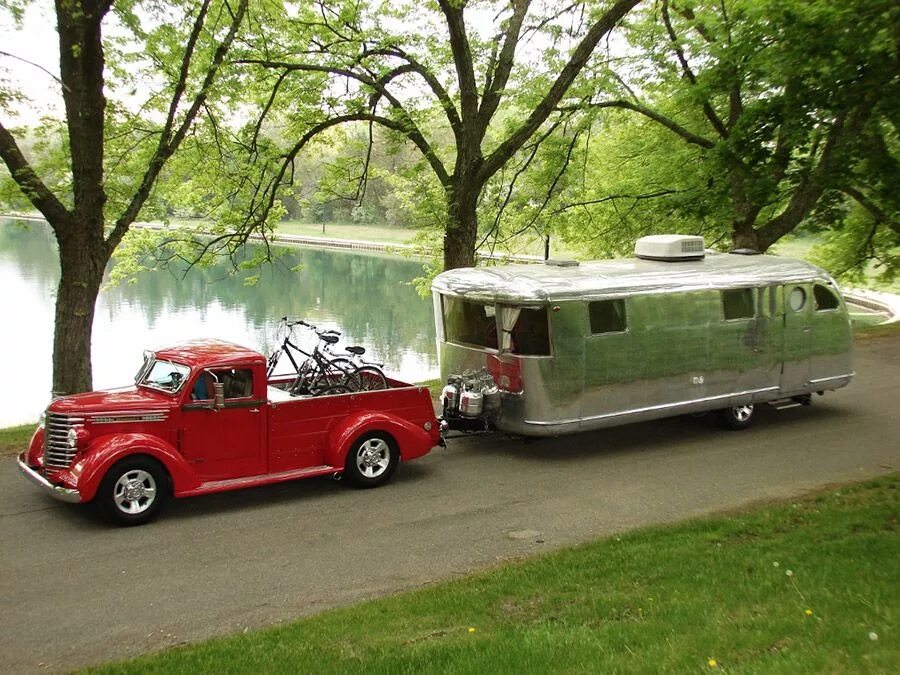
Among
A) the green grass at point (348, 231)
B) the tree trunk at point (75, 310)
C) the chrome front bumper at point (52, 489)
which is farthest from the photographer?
the green grass at point (348, 231)

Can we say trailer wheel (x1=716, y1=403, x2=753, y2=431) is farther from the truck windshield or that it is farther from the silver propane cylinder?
the truck windshield

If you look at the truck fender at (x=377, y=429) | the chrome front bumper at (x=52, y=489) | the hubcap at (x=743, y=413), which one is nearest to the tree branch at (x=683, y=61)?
the hubcap at (x=743, y=413)

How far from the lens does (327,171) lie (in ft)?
63.4

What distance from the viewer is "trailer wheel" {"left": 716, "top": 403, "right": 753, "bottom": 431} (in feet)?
44.0

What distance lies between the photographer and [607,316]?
12.0 metres

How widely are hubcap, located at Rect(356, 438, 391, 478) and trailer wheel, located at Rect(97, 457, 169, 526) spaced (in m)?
2.31

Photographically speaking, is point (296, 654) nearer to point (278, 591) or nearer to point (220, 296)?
point (278, 591)

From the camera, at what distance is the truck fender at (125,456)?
850 cm

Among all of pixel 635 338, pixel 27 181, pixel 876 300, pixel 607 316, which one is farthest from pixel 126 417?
pixel 876 300

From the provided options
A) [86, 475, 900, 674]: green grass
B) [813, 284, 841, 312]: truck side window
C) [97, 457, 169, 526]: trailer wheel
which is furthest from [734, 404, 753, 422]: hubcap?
[97, 457, 169, 526]: trailer wheel

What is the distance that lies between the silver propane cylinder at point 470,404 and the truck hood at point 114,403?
13.2ft

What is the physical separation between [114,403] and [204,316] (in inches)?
1021

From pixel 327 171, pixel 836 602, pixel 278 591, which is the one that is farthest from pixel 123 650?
pixel 327 171

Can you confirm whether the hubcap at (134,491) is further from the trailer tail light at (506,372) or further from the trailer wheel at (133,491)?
the trailer tail light at (506,372)
